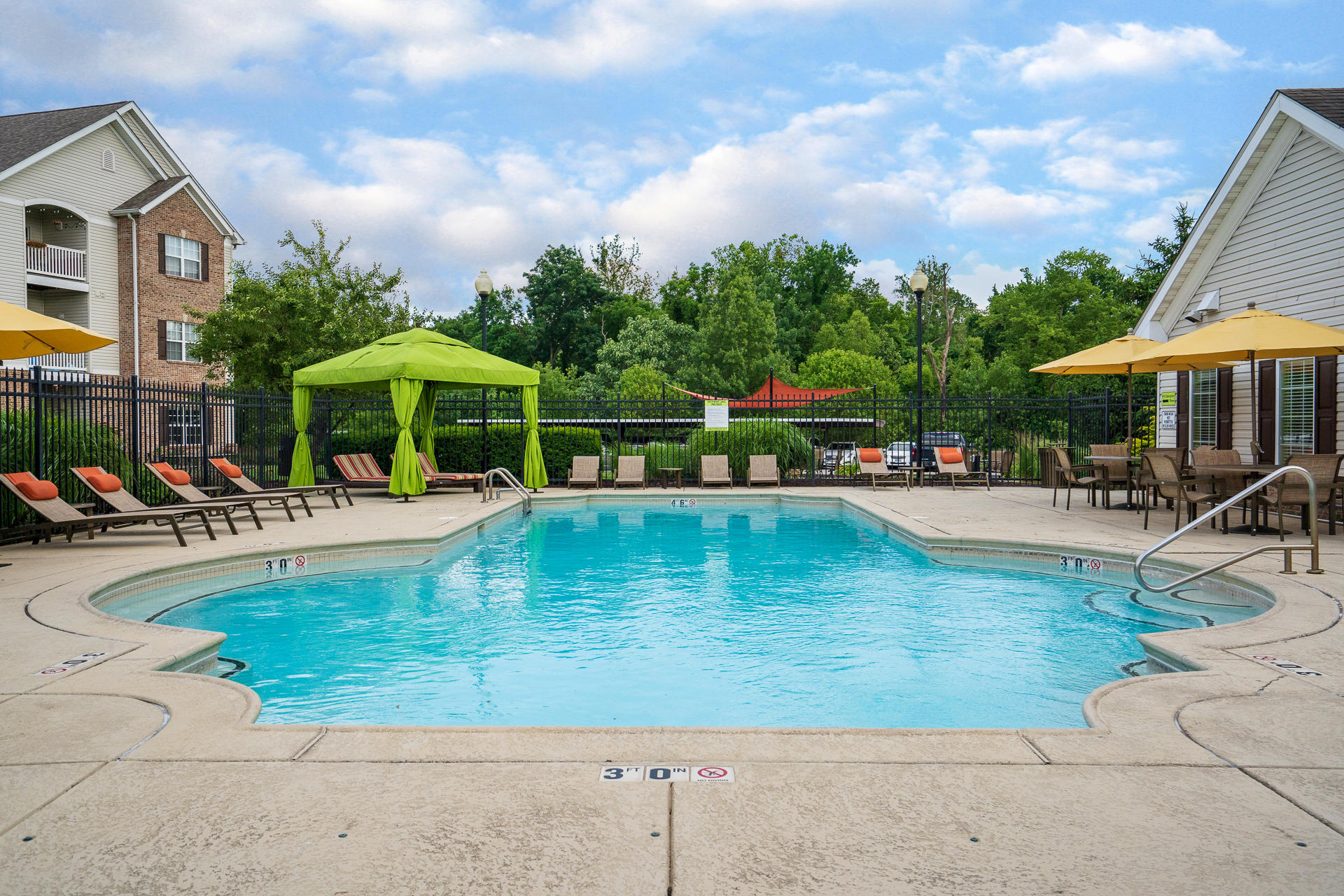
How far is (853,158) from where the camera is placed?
29.5 meters

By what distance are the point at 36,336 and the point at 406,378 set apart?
604cm

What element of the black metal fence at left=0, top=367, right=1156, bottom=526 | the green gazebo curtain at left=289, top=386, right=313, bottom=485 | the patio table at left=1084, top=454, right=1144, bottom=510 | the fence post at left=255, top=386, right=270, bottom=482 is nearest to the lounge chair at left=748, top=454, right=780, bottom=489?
the black metal fence at left=0, top=367, right=1156, bottom=526

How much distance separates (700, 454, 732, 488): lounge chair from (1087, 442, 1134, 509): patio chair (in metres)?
7.18

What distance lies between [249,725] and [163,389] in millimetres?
10106

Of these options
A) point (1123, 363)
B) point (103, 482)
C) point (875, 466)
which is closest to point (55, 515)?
point (103, 482)

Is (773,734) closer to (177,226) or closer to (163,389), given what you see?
(163,389)

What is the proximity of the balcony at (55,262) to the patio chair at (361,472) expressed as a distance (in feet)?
42.2

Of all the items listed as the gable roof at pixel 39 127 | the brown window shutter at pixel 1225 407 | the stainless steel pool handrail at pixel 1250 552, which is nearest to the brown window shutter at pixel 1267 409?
the brown window shutter at pixel 1225 407

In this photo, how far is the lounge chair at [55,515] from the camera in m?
8.55

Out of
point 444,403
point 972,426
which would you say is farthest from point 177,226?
point 972,426

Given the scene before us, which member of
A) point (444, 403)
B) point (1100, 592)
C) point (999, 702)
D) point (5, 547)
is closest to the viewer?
point (999, 702)

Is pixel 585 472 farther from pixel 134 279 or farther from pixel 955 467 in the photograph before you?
pixel 134 279

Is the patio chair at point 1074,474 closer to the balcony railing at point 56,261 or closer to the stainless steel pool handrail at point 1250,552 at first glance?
the stainless steel pool handrail at point 1250,552

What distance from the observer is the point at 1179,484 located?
9.70 meters
